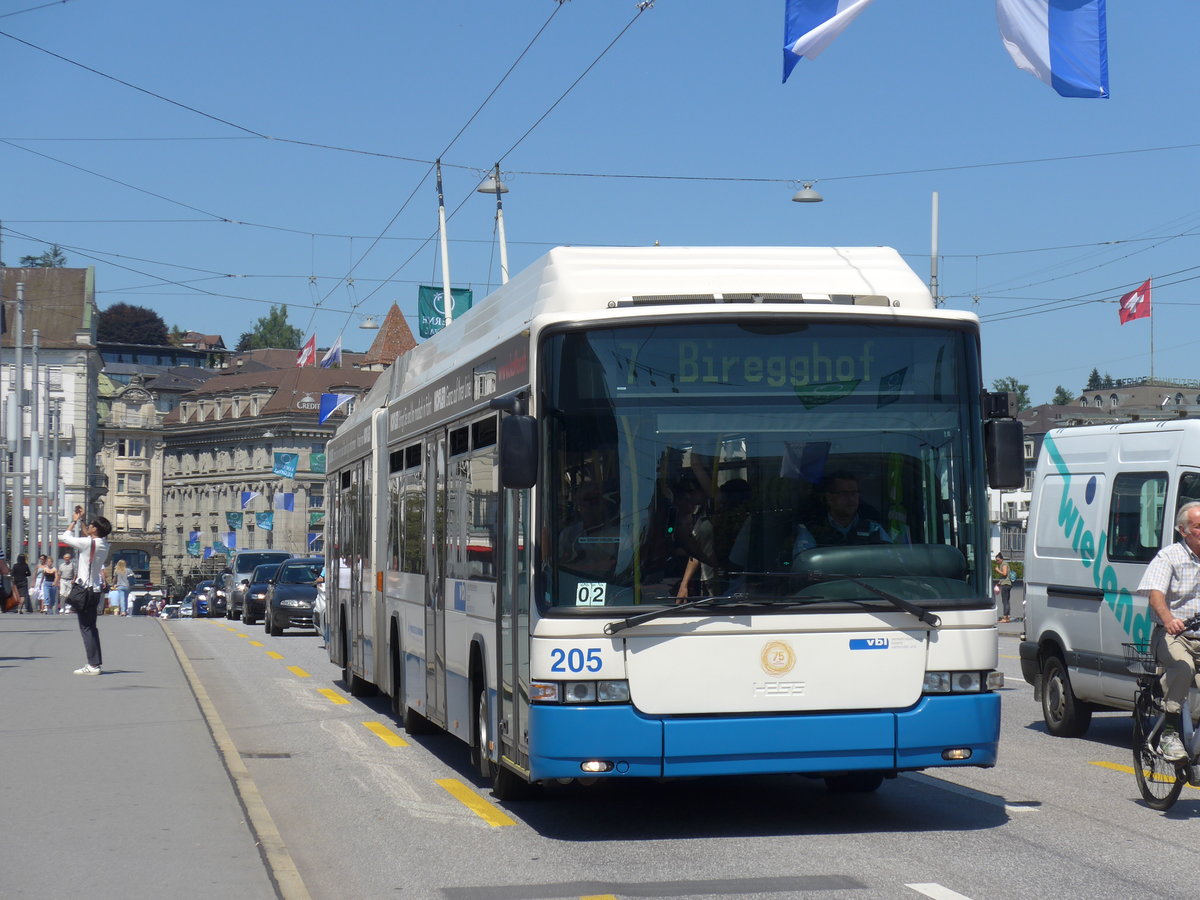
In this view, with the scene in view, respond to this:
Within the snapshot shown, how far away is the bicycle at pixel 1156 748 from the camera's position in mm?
9922

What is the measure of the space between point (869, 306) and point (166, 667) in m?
15.0

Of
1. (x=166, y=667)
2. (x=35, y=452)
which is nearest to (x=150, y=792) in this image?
(x=166, y=667)

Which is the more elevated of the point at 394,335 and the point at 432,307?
the point at 394,335

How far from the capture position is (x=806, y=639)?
916 centimetres

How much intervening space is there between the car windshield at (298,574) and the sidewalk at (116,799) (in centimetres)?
1652

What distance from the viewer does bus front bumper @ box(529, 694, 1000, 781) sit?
8.98 metres

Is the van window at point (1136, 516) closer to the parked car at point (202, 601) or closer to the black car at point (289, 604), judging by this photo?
the black car at point (289, 604)

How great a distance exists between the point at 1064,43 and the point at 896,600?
5.87 m

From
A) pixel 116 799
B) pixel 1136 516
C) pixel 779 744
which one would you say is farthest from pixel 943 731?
pixel 1136 516

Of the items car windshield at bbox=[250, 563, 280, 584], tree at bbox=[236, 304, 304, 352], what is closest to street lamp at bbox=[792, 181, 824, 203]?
car windshield at bbox=[250, 563, 280, 584]

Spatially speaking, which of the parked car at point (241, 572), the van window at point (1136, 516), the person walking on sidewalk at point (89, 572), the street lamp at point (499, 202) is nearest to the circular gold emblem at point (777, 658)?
the van window at point (1136, 516)

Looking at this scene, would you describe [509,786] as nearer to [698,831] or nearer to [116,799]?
[698,831]

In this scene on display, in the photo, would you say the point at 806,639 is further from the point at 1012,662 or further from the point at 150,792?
the point at 1012,662

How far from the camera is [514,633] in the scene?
9.63m
